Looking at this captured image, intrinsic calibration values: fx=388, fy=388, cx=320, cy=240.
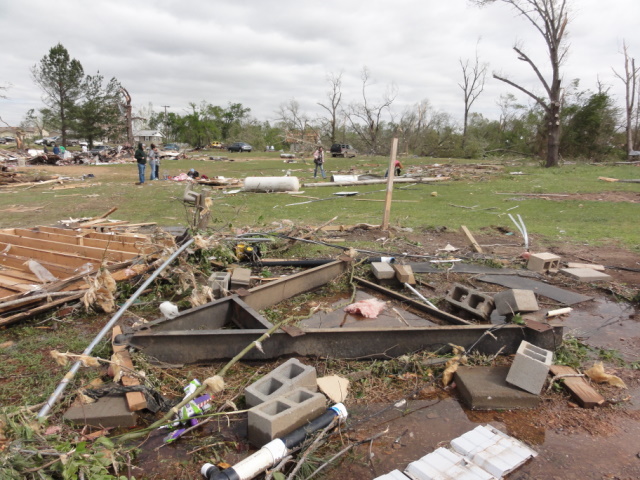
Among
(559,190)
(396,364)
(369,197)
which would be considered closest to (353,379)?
(396,364)

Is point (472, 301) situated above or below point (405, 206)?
below

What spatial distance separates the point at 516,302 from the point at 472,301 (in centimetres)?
59

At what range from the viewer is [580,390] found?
2896mm

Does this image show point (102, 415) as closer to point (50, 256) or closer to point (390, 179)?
point (50, 256)

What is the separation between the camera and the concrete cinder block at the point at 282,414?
2.32 metres

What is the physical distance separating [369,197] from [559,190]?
278 inches

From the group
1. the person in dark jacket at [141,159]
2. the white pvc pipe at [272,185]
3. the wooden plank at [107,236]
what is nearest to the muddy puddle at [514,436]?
the wooden plank at [107,236]

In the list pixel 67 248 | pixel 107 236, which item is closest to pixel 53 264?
pixel 67 248

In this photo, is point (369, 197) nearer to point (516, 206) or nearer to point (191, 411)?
point (516, 206)

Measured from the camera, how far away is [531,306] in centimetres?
375

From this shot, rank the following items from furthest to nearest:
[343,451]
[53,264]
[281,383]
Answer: [53,264], [281,383], [343,451]

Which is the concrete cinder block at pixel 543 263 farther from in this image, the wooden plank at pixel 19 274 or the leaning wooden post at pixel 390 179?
the wooden plank at pixel 19 274

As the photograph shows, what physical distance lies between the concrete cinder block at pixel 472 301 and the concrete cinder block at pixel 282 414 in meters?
2.23

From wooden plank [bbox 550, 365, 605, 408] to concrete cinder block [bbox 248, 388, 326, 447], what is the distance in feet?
6.20
